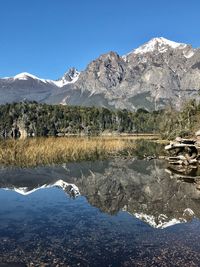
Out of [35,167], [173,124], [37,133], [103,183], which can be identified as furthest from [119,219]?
[37,133]

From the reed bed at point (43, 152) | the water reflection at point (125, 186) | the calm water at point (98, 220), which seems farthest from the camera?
the reed bed at point (43, 152)

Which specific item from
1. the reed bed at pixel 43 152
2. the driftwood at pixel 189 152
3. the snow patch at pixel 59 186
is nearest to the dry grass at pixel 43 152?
the reed bed at pixel 43 152


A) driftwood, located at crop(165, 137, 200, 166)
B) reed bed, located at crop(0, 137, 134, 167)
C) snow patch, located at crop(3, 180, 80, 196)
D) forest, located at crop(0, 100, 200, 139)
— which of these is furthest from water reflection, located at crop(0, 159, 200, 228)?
forest, located at crop(0, 100, 200, 139)

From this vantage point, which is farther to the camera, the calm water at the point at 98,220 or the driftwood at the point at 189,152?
the driftwood at the point at 189,152

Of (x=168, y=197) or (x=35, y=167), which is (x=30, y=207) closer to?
(x=168, y=197)

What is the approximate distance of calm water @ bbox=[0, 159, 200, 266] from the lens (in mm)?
10859

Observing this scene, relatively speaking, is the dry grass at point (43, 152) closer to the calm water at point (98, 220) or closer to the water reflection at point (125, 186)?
the water reflection at point (125, 186)

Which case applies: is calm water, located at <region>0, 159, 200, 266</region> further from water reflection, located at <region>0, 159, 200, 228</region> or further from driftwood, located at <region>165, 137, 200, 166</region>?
driftwood, located at <region>165, 137, 200, 166</region>

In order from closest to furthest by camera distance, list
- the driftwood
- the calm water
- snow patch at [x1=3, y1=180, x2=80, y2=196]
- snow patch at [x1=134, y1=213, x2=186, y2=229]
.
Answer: the calm water → snow patch at [x1=134, y1=213, x2=186, y2=229] → snow patch at [x1=3, y1=180, x2=80, y2=196] → the driftwood

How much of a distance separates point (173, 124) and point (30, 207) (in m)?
66.5

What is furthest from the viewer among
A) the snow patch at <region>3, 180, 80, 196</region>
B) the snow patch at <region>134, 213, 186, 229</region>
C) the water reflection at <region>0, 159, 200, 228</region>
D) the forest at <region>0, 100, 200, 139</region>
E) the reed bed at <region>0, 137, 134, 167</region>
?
the forest at <region>0, 100, 200, 139</region>

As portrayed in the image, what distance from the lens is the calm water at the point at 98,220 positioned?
10859 millimetres

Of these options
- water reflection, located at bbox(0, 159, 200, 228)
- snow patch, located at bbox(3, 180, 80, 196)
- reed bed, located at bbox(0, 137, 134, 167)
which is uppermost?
reed bed, located at bbox(0, 137, 134, 167)

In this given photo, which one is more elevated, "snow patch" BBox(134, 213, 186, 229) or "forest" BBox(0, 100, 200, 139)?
"forest" BBox(0, 100, 200, 139)
